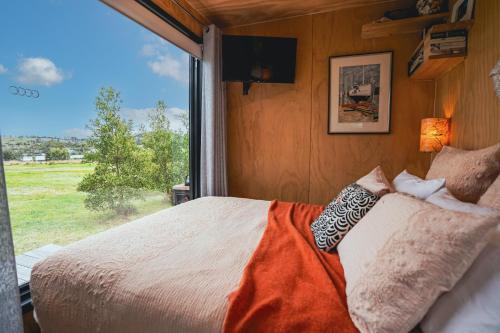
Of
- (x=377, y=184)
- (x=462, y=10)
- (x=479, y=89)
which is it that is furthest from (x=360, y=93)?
(x=377, y=184)

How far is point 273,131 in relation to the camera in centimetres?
289

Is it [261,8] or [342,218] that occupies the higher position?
[261,8]

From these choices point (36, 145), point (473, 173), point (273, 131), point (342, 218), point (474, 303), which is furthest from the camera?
point (273, 131)

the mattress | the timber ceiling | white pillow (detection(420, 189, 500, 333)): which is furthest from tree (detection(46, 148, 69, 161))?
white pillow (detection(420, 189, 500, 333))

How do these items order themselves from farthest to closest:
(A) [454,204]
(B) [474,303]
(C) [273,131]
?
(C) [273,131] < (A) [454,204] < (B) [474,303]

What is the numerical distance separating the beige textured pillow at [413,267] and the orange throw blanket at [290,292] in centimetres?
7

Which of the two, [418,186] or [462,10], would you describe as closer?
[418,186]

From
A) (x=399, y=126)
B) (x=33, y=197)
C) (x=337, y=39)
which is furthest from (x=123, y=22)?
(x=399, y=126)

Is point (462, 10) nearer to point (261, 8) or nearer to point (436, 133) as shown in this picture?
point (436, 133)

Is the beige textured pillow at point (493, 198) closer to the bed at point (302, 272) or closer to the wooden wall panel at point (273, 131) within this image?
the bed at point (302, 272)

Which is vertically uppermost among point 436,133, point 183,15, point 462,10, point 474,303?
point 183,15

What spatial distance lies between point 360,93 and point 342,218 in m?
1.76

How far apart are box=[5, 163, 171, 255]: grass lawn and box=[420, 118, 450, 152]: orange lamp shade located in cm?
271

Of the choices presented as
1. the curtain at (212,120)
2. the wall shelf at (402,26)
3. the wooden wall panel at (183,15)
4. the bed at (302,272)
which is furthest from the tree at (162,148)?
the wall shelf at (402,26)
